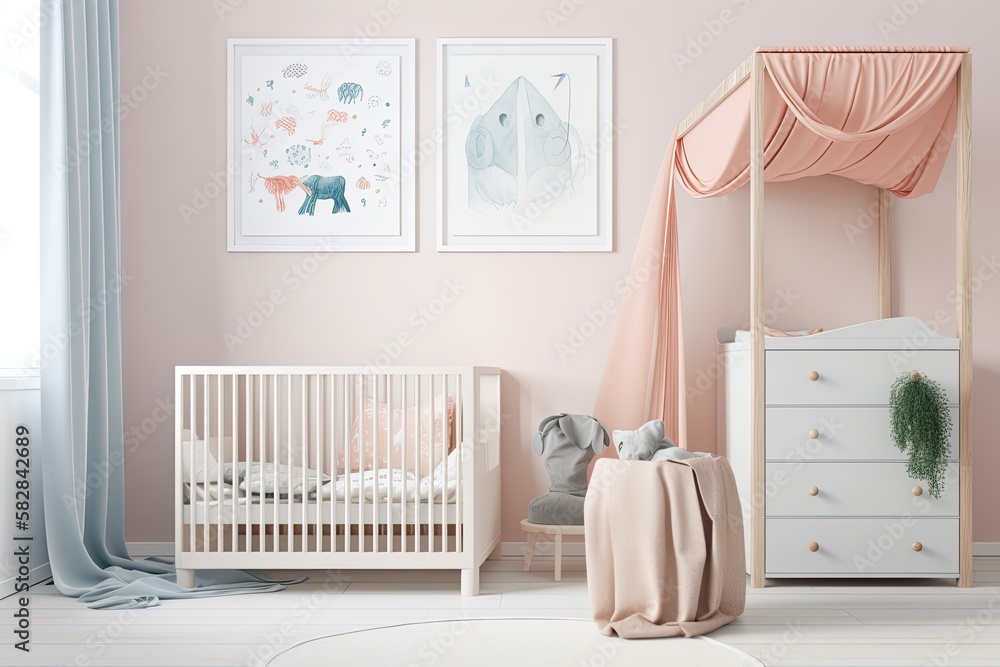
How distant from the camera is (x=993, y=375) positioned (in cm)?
349

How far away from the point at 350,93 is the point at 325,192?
42cm

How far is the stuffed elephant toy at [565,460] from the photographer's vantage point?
3.17 m

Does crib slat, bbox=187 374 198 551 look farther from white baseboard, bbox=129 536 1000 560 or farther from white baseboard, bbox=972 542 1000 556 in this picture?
white baseboard, bbox=972 542 1000 556

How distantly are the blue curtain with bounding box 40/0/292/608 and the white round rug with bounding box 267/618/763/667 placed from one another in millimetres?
751

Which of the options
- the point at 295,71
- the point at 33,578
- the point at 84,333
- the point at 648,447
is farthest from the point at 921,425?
the point at 33,578

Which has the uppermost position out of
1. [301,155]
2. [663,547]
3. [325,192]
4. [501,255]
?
[301,155]

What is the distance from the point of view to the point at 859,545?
292cm

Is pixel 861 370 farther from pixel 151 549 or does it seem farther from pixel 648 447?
pixel 151 549

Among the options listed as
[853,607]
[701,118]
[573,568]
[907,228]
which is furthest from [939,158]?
[573,568]

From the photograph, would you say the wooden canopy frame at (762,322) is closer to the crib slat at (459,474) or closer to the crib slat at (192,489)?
the crib slat at (459,474)

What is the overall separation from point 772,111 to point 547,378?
52.7 inches

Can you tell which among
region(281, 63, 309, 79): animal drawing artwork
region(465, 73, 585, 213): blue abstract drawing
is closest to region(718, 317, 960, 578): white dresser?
region(465, 73, 585, 213): blue abstract drawing

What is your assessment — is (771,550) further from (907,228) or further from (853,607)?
(907,228)

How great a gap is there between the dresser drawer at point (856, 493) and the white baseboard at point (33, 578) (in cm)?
251
